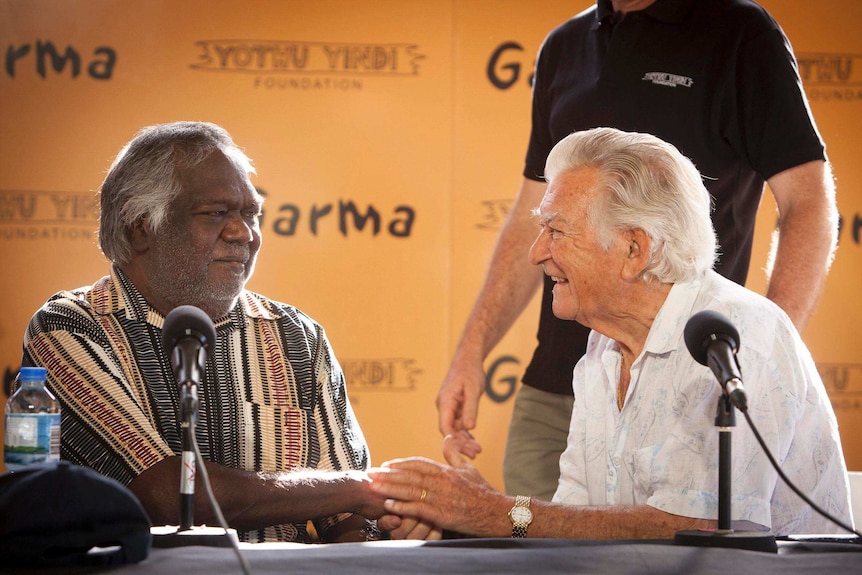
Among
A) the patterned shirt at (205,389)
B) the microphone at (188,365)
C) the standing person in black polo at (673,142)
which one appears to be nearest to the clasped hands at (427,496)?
the patterned shirt at (205,389)

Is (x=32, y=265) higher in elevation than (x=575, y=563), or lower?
higher

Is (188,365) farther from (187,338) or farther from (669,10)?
(669,10)

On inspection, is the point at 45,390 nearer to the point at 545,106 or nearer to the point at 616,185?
the point at 616,185

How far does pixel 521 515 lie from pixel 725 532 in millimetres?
589

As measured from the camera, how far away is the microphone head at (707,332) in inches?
69.4

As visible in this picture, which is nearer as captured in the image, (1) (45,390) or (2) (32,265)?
(1) (45,390)

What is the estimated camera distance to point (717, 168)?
285 centimetres

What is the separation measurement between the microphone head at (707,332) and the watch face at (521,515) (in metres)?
0.58

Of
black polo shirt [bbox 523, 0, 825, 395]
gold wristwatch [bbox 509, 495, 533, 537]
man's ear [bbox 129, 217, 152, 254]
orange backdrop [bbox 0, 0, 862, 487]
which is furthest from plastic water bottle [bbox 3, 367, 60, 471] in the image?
orange backdrop [bbox 0, 0, 862, 487]

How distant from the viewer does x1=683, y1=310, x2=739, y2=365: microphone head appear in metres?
1.76

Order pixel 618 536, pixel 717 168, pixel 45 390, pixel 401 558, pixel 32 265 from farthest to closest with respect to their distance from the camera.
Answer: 1. pixel 32 265
2. pixel 717 168
3. pixel 45 390
4. pixel 618 536
5. pixel 401 558

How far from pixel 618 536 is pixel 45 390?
1.26 metres

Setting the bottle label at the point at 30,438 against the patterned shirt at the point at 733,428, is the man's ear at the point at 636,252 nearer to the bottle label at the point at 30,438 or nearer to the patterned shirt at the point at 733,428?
the patterned shirt at the point at 733,428

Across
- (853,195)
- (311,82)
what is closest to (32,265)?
(311,82)
